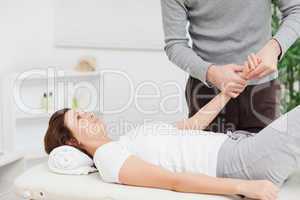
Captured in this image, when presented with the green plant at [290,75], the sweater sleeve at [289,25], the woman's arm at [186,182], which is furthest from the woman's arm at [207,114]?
the green plant at [290,75]

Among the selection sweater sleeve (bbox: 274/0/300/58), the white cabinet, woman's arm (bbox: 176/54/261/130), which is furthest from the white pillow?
the white cabinet

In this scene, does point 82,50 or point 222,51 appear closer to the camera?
point 222,51

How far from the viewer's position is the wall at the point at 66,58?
3160mm

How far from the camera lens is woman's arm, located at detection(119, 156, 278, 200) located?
4.72 feet

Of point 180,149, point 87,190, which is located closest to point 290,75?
point 180,149

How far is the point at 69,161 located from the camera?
1730 mm

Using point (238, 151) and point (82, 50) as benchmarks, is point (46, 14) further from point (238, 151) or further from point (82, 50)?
point (238, 151)

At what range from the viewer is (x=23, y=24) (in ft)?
10.5

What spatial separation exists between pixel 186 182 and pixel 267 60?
19.8 inches

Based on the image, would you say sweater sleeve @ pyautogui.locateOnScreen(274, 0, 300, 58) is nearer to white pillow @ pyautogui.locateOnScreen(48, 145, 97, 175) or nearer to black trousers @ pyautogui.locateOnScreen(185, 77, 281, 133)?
black trousers @ pyautogui.locateOnScreen(185, 77, 281, 133)

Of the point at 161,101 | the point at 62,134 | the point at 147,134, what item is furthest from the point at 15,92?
the point at 147,134

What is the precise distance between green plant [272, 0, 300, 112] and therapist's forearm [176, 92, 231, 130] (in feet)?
3.98

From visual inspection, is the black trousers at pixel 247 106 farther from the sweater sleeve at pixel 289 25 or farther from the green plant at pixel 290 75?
the green plant at pixel 290 75

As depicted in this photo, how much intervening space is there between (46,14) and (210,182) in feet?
7.12
